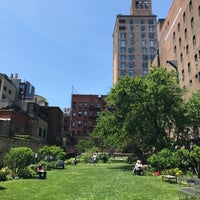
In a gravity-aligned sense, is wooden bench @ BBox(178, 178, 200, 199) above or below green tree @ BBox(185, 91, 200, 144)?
below

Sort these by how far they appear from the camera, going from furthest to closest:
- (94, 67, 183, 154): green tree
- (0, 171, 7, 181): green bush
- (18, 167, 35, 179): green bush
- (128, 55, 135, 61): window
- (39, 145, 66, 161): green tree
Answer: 1. (128, 55, 135, 61): window
2. (39, 145, 66, 161): green tree
3. (94, 67, 183, 154): green tree
4. (18, 167, 35, 179): green bush
5. (0, 171, 7, 181): green bush

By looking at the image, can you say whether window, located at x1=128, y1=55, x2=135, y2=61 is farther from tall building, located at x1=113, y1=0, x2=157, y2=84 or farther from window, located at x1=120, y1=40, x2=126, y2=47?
window, located at x1=120, y1=40, x2=126, y2=47

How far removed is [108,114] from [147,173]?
1083 centimetres

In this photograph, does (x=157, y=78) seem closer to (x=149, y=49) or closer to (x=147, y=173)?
(x=147, y=173)

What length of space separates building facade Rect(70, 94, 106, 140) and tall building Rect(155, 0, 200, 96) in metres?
45.3

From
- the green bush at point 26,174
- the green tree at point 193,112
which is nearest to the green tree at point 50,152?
the green bush at point 26,174

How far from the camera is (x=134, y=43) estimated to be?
111 m

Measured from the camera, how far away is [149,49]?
360 feet

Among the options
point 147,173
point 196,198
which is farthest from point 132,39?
point 196,198

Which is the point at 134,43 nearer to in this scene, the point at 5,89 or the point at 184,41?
the point at 184,41

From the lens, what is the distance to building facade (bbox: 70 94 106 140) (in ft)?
302

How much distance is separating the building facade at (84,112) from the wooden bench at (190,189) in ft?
252

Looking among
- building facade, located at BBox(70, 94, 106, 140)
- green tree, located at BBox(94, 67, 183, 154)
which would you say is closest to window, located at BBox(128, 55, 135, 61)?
building facade, located at BBox(70, 94, 106, 140)

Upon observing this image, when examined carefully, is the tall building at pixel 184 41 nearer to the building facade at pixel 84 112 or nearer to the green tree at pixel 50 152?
the green tree at pixel 50 152
